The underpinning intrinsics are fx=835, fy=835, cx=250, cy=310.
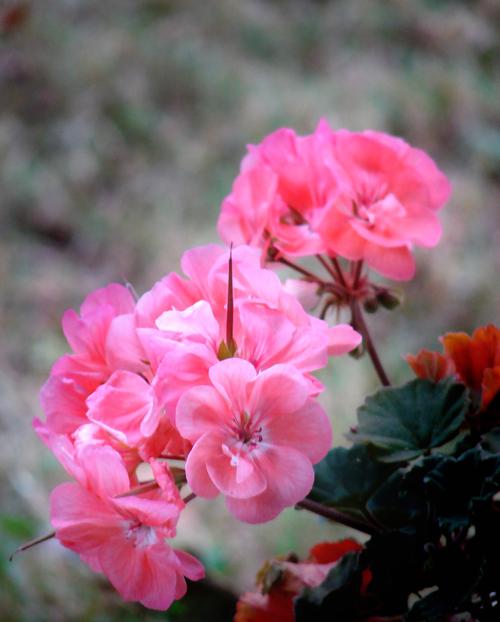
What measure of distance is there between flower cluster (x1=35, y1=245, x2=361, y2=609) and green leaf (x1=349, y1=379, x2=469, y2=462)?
6cm

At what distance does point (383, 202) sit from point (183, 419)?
8.3 inches

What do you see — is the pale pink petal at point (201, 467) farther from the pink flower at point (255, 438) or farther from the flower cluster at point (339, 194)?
the flower cluster at point (339, 194)

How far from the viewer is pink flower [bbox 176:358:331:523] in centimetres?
37

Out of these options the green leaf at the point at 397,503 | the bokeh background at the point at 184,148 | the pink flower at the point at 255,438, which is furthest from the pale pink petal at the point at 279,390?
the bokeh background at the point at 184,148

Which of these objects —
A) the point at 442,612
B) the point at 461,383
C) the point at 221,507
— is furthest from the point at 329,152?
the point at 221,507

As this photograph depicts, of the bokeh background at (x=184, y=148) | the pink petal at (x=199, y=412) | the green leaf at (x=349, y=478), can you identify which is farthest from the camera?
the bokeh background at (x=184, y=148)

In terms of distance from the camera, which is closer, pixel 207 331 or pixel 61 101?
pixel 207 331

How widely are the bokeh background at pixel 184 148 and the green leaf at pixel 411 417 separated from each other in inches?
30.7

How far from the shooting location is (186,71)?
2947 millimetres

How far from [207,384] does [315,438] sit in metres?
0.05

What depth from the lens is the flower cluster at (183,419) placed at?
0.37m

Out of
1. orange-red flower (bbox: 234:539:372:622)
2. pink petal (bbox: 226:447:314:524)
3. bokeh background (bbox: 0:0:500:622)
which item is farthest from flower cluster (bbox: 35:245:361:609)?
bokeh background (bbox: 0:0:500:622)

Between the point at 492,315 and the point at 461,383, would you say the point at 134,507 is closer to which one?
the point at 461,383

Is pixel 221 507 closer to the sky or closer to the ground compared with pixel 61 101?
closer to the ground
